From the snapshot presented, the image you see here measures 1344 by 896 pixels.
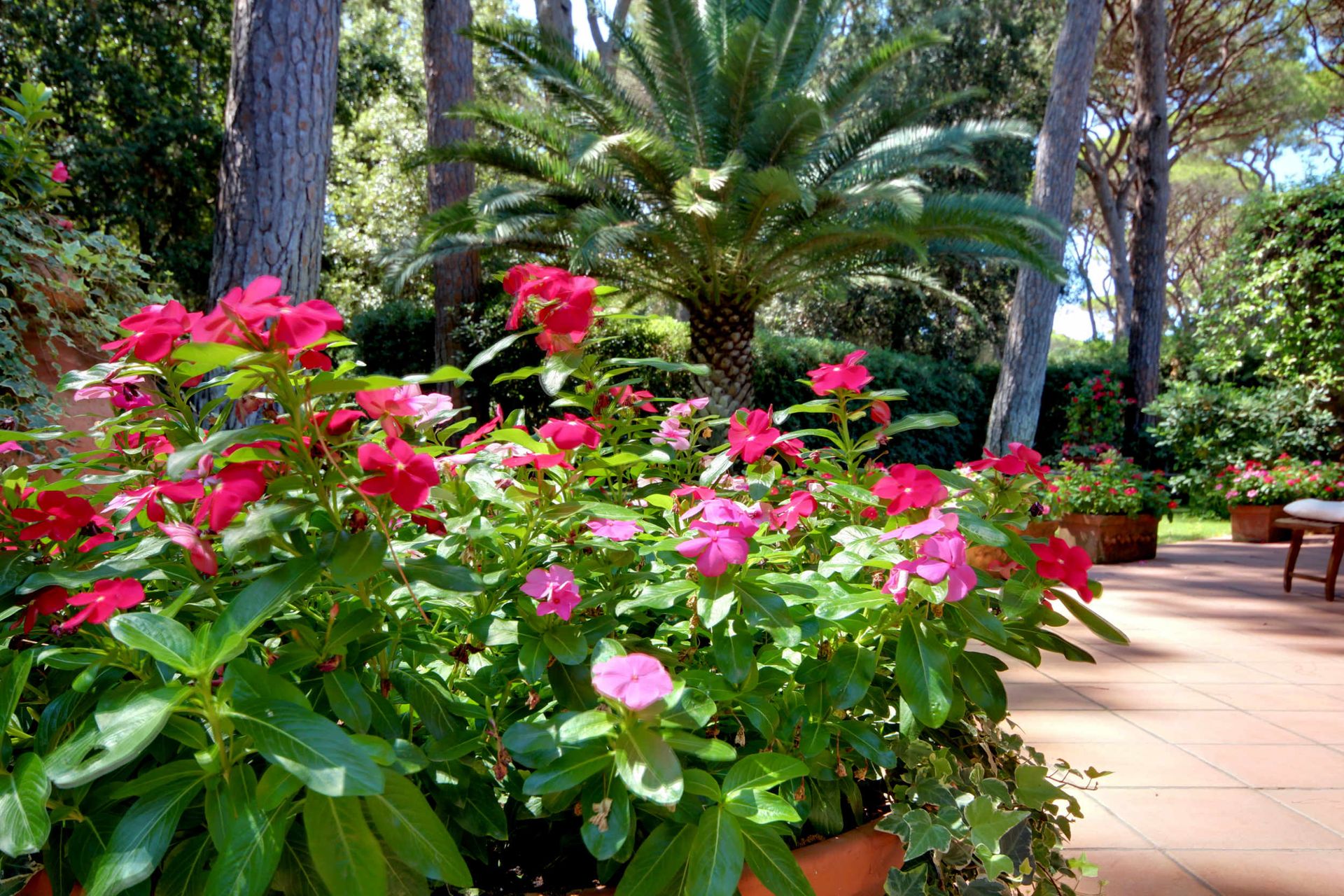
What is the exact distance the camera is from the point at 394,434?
93cm

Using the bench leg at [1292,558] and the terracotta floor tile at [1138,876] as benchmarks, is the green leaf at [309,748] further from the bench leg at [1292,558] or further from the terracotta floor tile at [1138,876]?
the bench leg at [1292,558]

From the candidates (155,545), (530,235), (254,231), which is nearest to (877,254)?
(530,235)

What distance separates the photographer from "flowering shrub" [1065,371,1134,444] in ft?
35.7

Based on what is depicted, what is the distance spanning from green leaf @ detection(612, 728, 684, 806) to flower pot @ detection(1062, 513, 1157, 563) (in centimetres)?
666

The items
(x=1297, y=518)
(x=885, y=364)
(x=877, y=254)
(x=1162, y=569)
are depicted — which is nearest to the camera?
(x=1297, y=518)

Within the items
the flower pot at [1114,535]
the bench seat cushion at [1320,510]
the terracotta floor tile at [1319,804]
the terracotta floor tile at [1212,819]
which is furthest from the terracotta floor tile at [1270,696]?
the flower pot at [1114,535]

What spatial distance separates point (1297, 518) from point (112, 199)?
1371 cm

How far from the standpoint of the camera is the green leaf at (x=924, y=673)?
957 mm

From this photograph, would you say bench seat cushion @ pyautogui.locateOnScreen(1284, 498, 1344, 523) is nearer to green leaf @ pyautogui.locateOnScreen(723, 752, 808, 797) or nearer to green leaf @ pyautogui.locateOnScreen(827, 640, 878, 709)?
green leaf @ pyautogui.locateOnScreen(827, 640, 878, 709)

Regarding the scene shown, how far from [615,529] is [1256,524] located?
8.51 m

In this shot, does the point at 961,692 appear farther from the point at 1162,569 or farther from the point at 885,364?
the point at 885,364

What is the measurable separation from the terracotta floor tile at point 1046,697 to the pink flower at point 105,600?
3033 mm

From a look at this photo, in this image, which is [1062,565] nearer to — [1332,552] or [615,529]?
[615,529]

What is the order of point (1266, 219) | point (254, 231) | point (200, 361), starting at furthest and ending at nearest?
point (1266, 219)
point (254, 231)
point (200, 361)
